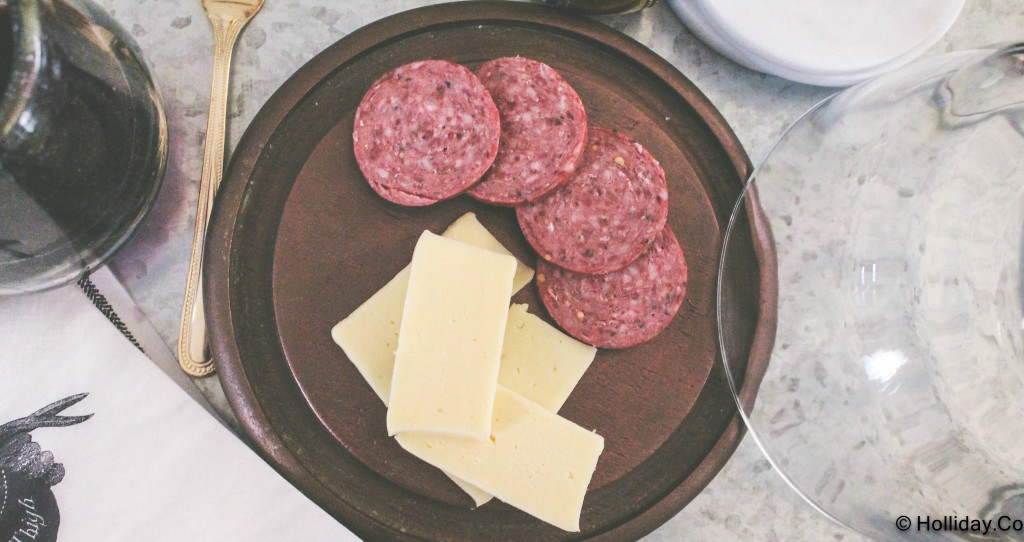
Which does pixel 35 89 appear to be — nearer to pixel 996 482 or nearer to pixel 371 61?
pixel 371 61

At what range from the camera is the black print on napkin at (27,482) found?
0.77 meters

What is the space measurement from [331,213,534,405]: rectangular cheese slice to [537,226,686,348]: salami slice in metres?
0.20

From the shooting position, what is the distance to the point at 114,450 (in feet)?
2.68

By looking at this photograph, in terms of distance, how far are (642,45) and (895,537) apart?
Answer: 0.73m

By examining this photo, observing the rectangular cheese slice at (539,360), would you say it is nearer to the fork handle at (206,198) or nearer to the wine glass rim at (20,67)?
the fork handle at (206,198)

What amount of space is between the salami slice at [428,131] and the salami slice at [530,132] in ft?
0.10

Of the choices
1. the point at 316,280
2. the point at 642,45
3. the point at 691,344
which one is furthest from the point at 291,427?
the point at 642,45

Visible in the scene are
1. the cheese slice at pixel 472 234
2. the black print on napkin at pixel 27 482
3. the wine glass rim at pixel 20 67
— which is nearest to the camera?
the wine glass rim at pixel 20 67

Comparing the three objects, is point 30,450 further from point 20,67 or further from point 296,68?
point 296,68

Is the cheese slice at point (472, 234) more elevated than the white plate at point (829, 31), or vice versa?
the white plate at point (829, 31)

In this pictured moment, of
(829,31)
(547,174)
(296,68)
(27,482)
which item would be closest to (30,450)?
(27,482)

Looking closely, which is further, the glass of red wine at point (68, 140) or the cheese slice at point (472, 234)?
the cheese slice at point (472, 234)

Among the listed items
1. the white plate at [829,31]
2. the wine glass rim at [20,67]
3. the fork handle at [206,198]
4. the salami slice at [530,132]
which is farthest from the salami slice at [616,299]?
the wine glass rim at [20,67]

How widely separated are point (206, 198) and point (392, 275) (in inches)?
11.0
